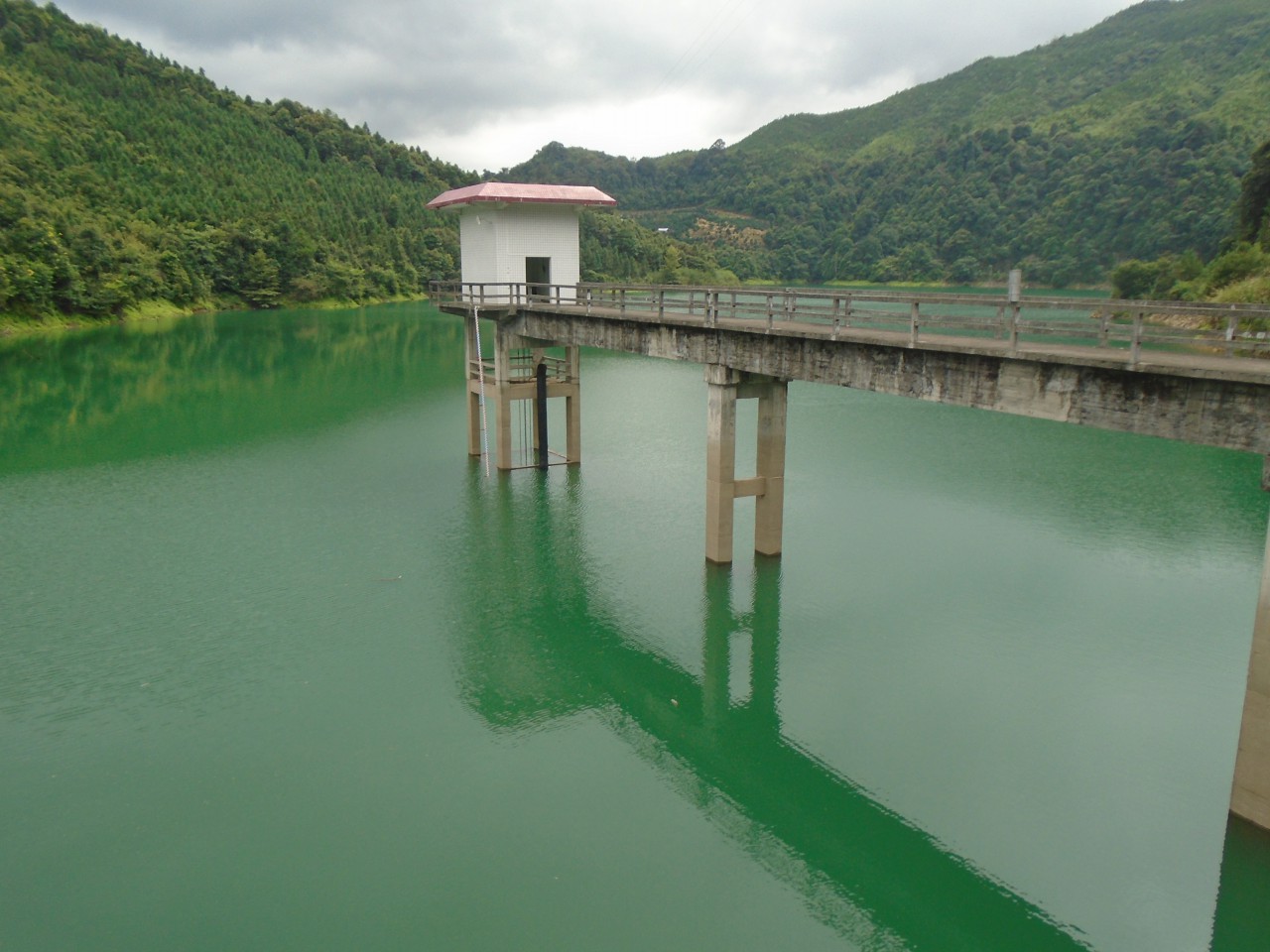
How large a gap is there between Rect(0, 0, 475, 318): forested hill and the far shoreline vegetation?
0.30 m

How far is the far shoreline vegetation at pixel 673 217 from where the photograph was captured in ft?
237

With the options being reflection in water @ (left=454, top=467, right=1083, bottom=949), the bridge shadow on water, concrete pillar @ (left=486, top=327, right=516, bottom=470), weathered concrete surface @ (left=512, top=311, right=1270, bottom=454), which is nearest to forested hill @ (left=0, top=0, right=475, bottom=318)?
concrete pillar @ (left=486, top=327, right=516, bottom=470)

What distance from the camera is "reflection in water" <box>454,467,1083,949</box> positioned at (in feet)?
34.0

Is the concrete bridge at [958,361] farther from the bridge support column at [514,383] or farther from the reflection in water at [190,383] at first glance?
the reflection in water at [190,383]

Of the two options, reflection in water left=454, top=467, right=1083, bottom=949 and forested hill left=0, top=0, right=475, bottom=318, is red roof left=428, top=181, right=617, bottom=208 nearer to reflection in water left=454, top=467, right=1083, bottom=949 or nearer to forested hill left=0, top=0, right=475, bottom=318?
reflection in water left=454, top=467, right=1083, bottom=949

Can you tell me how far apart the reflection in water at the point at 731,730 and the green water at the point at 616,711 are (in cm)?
7

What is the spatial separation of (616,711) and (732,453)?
670 cm

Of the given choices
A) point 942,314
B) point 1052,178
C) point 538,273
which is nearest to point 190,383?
point 538,273

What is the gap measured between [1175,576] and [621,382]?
35.3 metres

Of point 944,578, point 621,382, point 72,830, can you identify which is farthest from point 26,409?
point 944,578

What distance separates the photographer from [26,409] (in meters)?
Answer: 39.8

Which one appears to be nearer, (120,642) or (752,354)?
(120,642)

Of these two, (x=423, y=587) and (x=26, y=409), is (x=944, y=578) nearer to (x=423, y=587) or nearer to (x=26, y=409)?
(x=423, y=587)

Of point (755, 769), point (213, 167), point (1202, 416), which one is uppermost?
point (213, 167)
